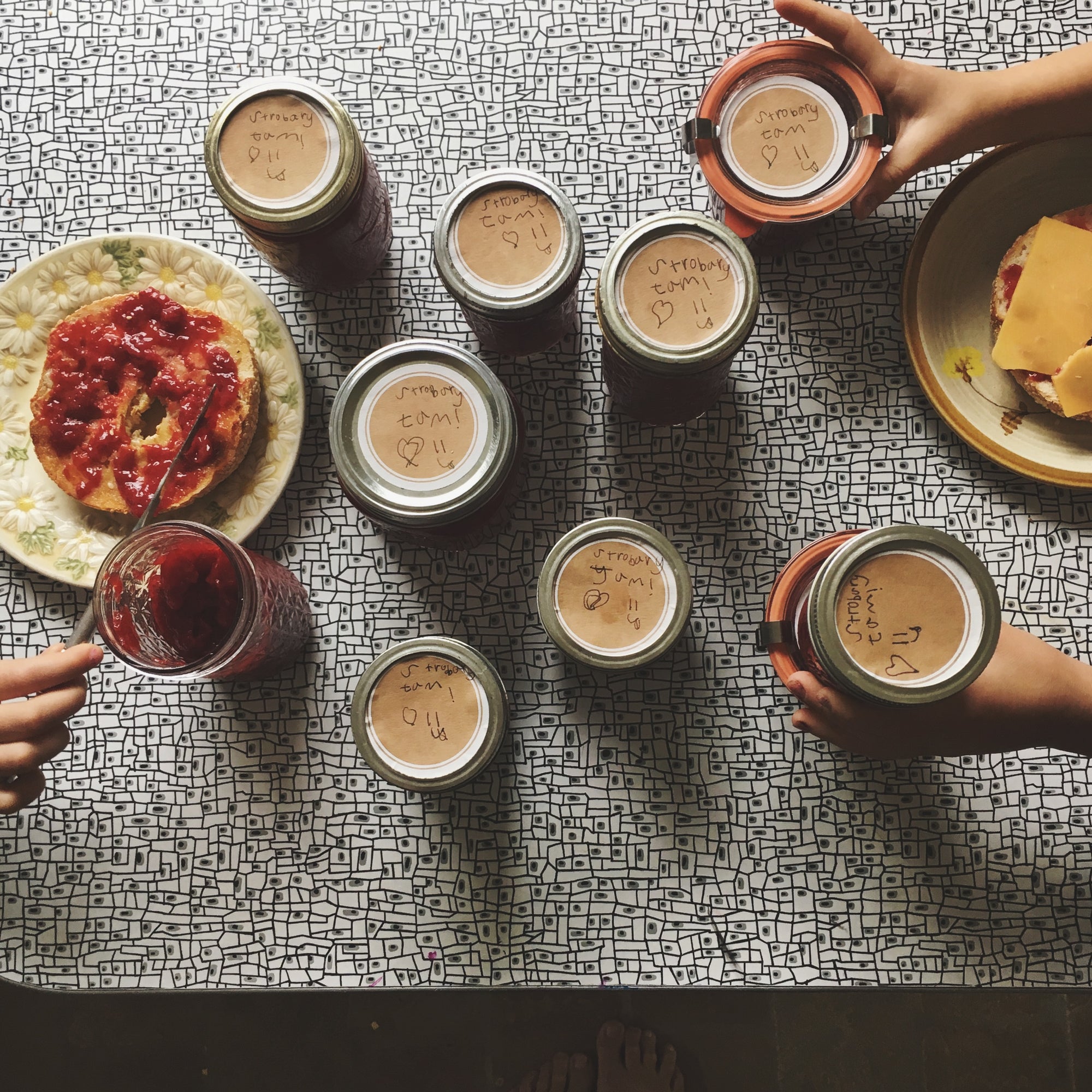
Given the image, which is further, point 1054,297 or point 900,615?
point 1054,297

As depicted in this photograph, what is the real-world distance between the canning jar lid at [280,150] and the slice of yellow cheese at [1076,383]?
0.89 meters

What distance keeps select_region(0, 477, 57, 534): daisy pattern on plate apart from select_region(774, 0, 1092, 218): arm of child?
1133 mm

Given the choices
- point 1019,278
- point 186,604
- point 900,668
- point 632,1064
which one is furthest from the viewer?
point 632,1064

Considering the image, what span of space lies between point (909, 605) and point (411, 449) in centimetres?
56

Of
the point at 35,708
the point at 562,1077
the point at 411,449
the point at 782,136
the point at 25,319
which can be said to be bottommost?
the point at 562,1077

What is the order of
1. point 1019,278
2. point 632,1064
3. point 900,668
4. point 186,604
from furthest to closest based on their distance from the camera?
point 632,1064 < point 1019,278 < point 186,604 < point 900,668

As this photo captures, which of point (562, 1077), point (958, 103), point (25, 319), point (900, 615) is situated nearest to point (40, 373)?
point (25, 319)

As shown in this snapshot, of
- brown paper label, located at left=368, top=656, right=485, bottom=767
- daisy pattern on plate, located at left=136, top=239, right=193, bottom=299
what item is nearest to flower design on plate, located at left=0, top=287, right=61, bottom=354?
daisy pattern on plate, located at left=136, top=239, right=193, bottom=299

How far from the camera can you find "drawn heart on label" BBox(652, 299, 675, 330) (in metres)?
0.86

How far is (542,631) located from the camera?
1069 millimetres

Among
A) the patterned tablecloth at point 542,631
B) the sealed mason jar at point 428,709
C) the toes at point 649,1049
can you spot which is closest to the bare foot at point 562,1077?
the toes at point 649,1049

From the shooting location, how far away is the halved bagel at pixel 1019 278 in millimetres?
1001

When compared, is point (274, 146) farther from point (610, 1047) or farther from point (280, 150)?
point (610, 1047)

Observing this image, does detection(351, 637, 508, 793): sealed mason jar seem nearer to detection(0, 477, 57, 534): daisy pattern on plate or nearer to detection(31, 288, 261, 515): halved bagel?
detection(31, 288, 261, 515): halved bagel
